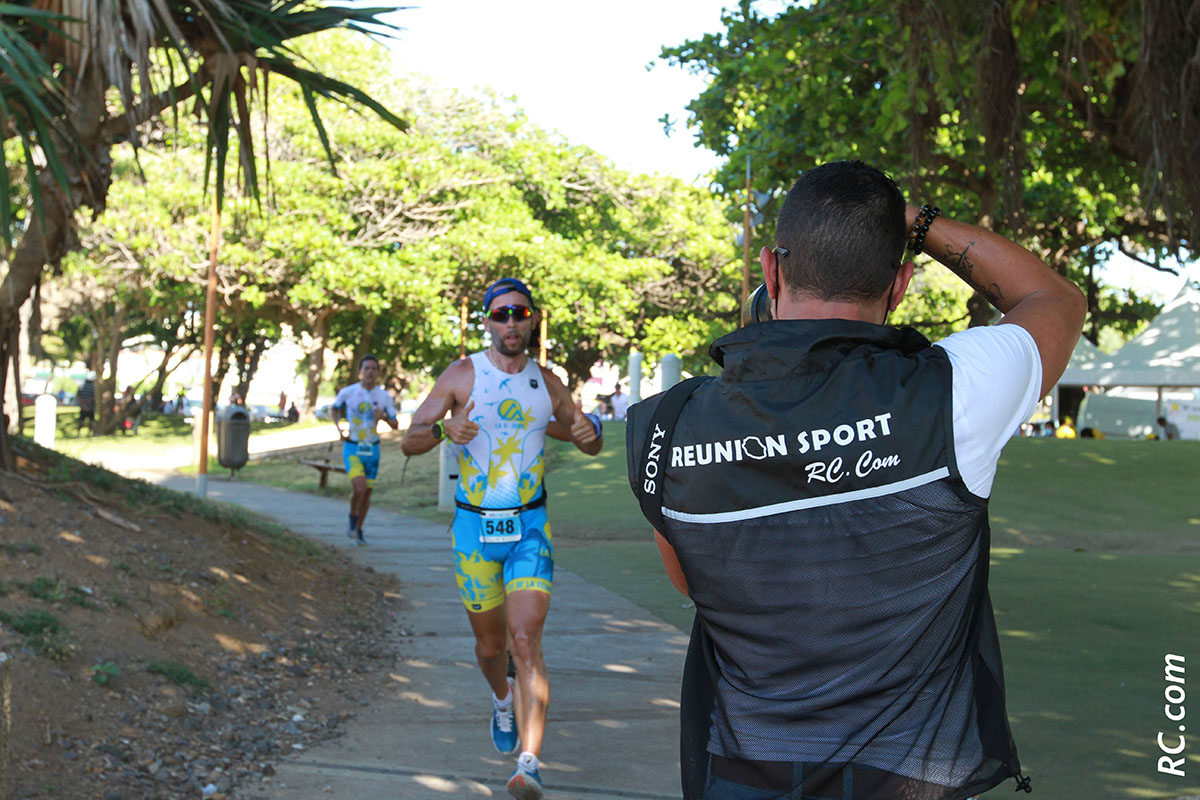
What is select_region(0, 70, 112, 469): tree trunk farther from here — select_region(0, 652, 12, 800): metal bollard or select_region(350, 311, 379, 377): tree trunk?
select_region(350, 311, 379, 377): tree trunk

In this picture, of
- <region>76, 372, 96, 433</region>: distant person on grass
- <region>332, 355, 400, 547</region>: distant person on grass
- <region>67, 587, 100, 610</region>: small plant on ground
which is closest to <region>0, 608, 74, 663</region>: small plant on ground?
<region>67, 587, 100, 610</region>: small plant on ground

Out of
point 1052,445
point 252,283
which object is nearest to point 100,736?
point 1052,445

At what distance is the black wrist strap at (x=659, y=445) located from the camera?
194 cm

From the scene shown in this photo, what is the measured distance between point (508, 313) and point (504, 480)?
75 cm

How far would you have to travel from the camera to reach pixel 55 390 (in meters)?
62.0

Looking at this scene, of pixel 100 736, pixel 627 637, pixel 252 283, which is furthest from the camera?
pixel 252 283

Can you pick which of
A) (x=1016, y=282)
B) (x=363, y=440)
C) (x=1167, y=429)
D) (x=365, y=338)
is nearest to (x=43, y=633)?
(x=1016, y=282)

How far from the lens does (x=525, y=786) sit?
422 cm

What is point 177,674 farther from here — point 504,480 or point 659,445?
point 659,445

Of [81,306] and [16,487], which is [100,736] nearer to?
[16,487]

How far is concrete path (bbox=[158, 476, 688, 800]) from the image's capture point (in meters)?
Answer: 4.71

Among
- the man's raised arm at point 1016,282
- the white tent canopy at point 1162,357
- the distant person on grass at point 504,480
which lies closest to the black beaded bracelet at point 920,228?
the man's raised arm at point 1016,282

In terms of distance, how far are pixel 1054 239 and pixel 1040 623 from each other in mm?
10438

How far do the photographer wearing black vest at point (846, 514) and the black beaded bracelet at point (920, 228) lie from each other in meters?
0.10
